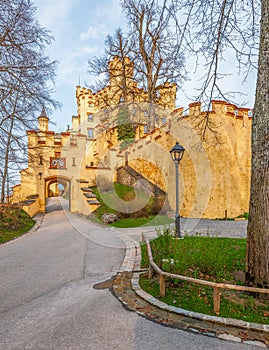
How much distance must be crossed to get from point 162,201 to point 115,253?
8.18m

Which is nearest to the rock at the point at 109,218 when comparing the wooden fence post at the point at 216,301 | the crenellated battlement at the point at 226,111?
the crenellated battlement at the point at 226,111

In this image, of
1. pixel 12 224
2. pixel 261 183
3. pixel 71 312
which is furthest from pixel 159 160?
pixel 71 312

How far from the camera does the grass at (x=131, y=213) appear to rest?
1179cm

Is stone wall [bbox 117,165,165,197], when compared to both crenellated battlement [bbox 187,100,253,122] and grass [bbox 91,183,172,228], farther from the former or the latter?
crenellated battlement [bbox 187,100,253,122]

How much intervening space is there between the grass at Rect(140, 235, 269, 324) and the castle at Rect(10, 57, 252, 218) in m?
6.58

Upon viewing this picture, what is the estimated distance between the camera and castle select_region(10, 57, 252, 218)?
513 inches

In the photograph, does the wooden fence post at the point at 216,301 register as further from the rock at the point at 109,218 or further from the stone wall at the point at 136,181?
the stone wall at the point at 136,181

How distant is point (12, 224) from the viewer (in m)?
10.6

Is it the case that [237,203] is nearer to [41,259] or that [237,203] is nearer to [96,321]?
[41,259]

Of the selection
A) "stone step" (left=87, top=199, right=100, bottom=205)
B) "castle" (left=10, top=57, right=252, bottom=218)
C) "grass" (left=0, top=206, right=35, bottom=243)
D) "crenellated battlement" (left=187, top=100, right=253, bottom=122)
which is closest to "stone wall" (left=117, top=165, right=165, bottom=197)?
"castle" (left=10, top=57, right=252, bottom=218)

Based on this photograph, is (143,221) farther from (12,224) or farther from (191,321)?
(191,321)

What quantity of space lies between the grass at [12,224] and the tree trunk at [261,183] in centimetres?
844

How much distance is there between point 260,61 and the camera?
152 inches

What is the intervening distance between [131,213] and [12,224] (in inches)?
234
